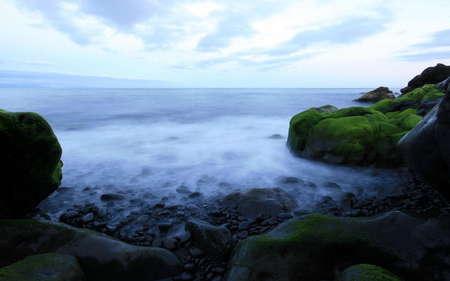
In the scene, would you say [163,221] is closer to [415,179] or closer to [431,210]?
[431,210]

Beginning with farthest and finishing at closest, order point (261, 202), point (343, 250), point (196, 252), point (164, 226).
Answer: point (261, 202) < point (164, 226) < point (196, 252) < point (343, 250)

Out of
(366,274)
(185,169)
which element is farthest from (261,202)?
(185,169)

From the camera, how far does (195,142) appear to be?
38.1 feet

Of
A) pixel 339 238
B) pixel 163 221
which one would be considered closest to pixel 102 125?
pixel 163 221

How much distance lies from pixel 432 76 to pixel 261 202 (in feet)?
131

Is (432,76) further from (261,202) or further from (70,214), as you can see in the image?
(70,214)

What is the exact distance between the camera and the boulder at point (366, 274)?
2393mm

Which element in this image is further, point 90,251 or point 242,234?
point 242,234

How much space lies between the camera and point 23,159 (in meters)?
3.94

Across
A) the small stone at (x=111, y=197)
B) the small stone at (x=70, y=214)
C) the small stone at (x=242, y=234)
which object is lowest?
the small stone at (x=242, y=234)

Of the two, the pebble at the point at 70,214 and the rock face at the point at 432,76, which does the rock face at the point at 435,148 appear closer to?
the pebble at the point at 70,214

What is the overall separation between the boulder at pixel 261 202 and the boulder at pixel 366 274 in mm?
2051

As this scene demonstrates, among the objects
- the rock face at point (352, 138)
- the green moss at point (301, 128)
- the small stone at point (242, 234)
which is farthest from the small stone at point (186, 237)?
the green moss at point (301, 128)

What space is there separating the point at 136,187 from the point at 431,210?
6219 mm
